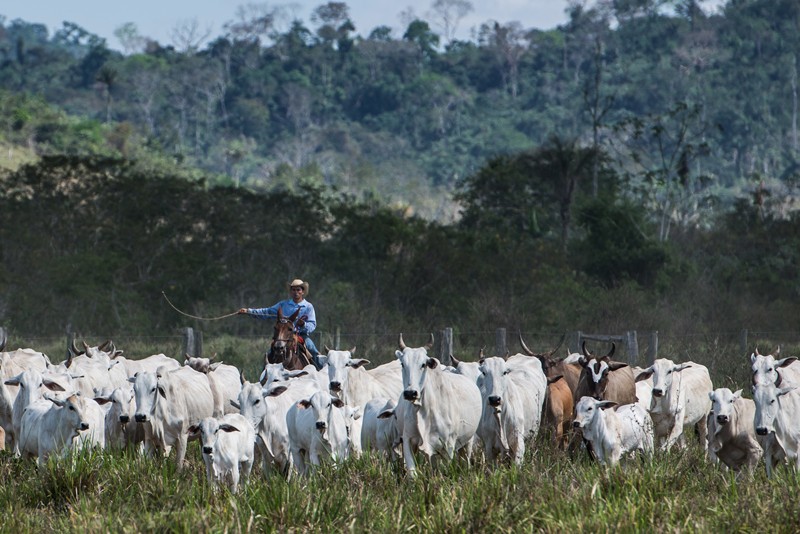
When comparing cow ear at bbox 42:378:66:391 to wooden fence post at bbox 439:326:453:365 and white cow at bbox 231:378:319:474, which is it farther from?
wooden fence post at bbox 439:326:453:365

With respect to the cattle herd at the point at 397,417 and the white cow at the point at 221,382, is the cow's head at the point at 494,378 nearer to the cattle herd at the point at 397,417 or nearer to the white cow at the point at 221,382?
the cattle herd at the point at 397,417

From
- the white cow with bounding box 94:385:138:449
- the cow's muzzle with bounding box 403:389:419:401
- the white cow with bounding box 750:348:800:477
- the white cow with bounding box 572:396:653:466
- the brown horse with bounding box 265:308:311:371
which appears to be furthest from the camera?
the brown horse with bounding box 265:308:311:371

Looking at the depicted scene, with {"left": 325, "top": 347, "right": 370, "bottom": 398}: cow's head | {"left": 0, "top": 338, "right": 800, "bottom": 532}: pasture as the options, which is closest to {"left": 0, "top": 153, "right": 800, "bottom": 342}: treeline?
{"left": 325, "top": 347, "right": 370, "bottom": 398}: cow's head

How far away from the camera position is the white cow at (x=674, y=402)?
1370 cm

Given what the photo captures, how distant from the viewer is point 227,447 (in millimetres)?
11195

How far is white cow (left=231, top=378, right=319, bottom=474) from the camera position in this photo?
12.0 meters

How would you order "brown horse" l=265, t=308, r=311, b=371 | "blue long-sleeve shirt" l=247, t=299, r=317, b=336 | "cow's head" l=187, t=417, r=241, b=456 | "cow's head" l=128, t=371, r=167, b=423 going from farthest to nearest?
"blue long-sleeve shirt" l=247, t=299, r=317, b=336 < "brown horse" l=265, t=308, r=311, b=371 < "cow's head" l=128, t=371, r=167, b=423 < "cow's head" l=187, t=417, r=241, b=456

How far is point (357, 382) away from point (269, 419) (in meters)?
1.74

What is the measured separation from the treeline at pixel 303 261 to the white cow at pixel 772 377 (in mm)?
16244

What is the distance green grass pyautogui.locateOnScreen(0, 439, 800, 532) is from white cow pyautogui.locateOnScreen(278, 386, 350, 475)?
76 centimetres

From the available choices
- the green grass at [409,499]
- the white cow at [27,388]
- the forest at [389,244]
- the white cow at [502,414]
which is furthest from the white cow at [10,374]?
the forest at [389,244]

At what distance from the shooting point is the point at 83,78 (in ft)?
344

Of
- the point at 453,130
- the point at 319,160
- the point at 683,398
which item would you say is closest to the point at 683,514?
the point at 683,398

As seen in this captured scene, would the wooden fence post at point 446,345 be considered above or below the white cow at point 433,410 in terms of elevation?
below
